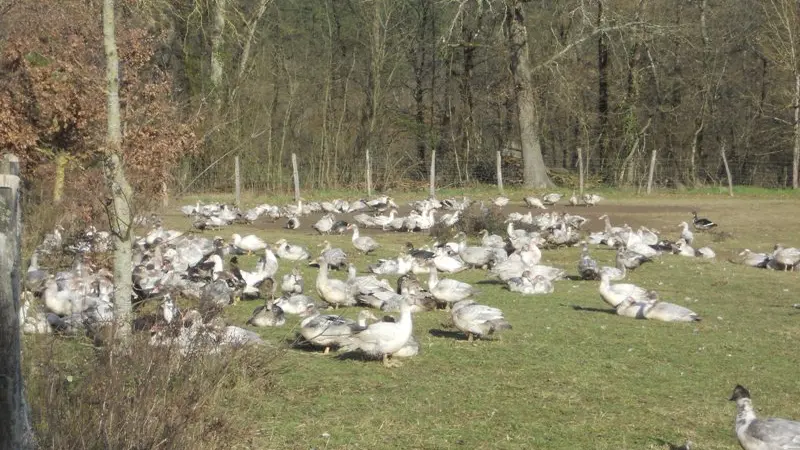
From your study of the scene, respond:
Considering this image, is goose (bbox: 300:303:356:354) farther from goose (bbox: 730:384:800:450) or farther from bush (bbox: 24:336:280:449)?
goose (bbox: 730:384:800:450)

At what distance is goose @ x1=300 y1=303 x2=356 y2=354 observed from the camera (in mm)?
9500

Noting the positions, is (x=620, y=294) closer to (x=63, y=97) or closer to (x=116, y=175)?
(x=116, y=175)

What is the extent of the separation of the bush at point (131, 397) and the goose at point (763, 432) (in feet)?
11.9

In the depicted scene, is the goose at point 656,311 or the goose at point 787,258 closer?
the goose at point 656,311

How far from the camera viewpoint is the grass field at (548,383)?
7117 mm

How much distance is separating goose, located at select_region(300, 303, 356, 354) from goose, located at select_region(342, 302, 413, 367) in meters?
0.29

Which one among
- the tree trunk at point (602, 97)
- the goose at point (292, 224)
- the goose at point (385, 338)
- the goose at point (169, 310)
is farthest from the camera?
the tree trunk at point (602, 97)

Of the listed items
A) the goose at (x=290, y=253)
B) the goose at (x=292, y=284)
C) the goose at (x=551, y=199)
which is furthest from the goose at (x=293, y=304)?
the goose at (x=551, y=199)

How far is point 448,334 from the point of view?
1095 cm

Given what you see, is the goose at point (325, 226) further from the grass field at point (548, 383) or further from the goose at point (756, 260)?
the goose at point (756, 260)

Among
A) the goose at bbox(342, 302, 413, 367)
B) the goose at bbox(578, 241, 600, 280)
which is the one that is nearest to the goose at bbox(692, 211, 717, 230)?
the goose at bbox(578, 241, 600, 280)

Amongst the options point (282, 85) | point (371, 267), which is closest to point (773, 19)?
point (282, 85)

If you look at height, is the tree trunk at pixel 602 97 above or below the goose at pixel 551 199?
above

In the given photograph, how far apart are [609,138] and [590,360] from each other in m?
34.5
